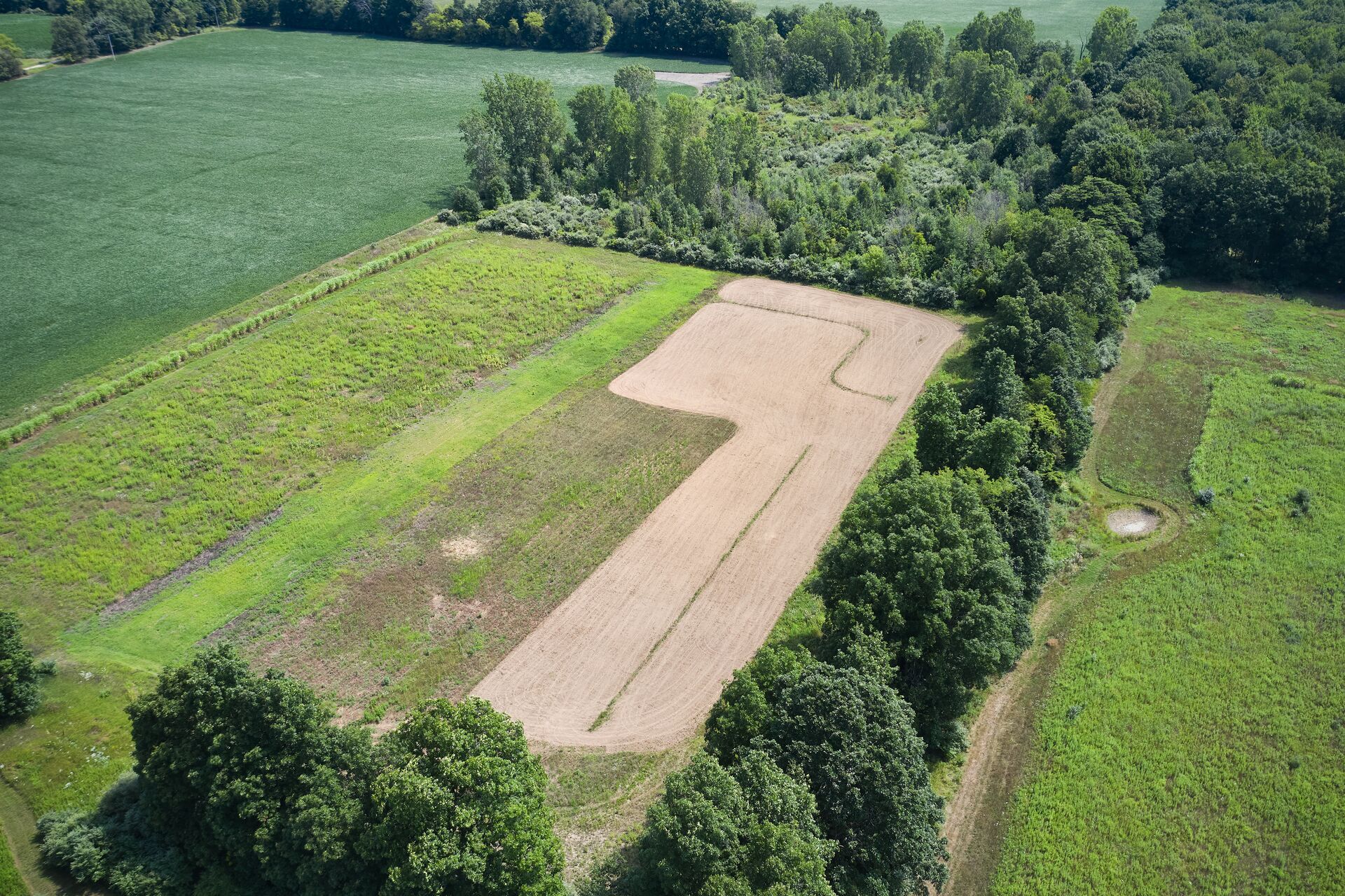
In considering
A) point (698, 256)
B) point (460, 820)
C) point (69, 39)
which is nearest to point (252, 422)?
point (460, 820)

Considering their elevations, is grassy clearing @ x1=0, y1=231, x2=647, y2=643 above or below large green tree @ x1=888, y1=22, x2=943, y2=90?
below

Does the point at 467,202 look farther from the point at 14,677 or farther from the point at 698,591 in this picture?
the point at 14,677

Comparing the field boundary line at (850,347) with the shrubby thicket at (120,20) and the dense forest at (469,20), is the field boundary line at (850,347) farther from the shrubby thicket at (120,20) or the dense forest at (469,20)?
the shrubby thicket at (120,20)

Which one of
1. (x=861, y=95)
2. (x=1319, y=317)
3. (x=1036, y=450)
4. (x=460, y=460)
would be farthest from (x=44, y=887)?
(x=861, y=95)

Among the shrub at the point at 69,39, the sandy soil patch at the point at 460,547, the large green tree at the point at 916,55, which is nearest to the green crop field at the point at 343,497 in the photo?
the sandy soil patch at the point at 460,547

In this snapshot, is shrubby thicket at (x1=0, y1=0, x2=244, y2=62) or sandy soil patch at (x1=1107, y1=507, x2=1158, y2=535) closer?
sandy soil patch at (x1=1107, y1=507, x2=1158, y2=535)

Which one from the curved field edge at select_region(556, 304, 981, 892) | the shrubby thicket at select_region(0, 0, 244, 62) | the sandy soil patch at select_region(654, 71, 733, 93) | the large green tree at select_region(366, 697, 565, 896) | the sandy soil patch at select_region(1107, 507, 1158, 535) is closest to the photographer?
the large green tree at select_region(366, 697, 565, 896)

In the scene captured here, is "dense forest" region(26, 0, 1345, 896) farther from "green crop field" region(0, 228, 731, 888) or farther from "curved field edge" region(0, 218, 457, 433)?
"green crop field" region(0, 228, 731, 888)

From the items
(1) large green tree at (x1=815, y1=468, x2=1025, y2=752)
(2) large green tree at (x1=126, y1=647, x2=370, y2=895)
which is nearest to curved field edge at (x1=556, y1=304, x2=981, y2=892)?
(1) large green tree at (x1=815, y1=468, x2=1025, y2=752)
